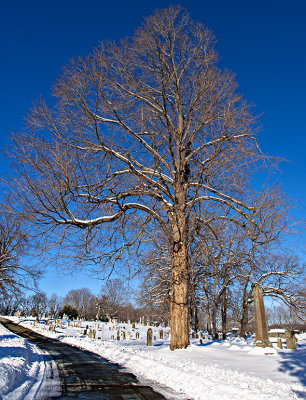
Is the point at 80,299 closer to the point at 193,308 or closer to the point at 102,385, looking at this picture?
the point at 193,308

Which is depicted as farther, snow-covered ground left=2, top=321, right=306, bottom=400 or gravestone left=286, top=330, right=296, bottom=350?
gravestone left=286, top=330, right=296, bottom=350

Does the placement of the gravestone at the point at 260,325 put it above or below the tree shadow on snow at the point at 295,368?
above

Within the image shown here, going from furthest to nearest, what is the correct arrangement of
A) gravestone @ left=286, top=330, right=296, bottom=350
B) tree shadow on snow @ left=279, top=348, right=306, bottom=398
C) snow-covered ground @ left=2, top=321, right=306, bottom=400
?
gravestone @ left=286, top=330, right=296, bottom=350, tree shadow on snow @ left=279, top=348, right=306, bottom=398, snow-covered ground @ left=2, top=321, right=306, bottom=400

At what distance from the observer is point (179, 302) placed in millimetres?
9945

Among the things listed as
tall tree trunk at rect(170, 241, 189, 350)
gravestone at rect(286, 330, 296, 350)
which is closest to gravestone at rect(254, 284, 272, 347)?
gravestone at rect(286, 330, 296, 350)

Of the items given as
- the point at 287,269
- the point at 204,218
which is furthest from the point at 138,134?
the point at 287,269

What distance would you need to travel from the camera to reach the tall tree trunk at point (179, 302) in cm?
987

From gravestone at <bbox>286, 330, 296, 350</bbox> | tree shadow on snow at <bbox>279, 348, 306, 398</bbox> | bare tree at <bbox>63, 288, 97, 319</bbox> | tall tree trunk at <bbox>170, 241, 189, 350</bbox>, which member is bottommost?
tree shadow on snow at <bbox>279, 348, 306, 398</bbox>

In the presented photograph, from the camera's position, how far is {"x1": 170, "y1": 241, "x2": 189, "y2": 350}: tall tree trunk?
987 cm

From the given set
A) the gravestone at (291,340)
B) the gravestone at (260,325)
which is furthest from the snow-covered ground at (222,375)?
the gravestone at (291,340)

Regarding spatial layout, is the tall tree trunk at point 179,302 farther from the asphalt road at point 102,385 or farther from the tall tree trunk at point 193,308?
the tall tree trunk at point 193,308

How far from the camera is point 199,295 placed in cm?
2973

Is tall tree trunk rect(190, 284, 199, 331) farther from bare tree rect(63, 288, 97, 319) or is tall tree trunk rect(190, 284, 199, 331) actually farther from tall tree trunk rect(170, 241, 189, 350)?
bare tree rect(63, 288, 97, 319)

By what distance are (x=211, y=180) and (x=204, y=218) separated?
145 cm
